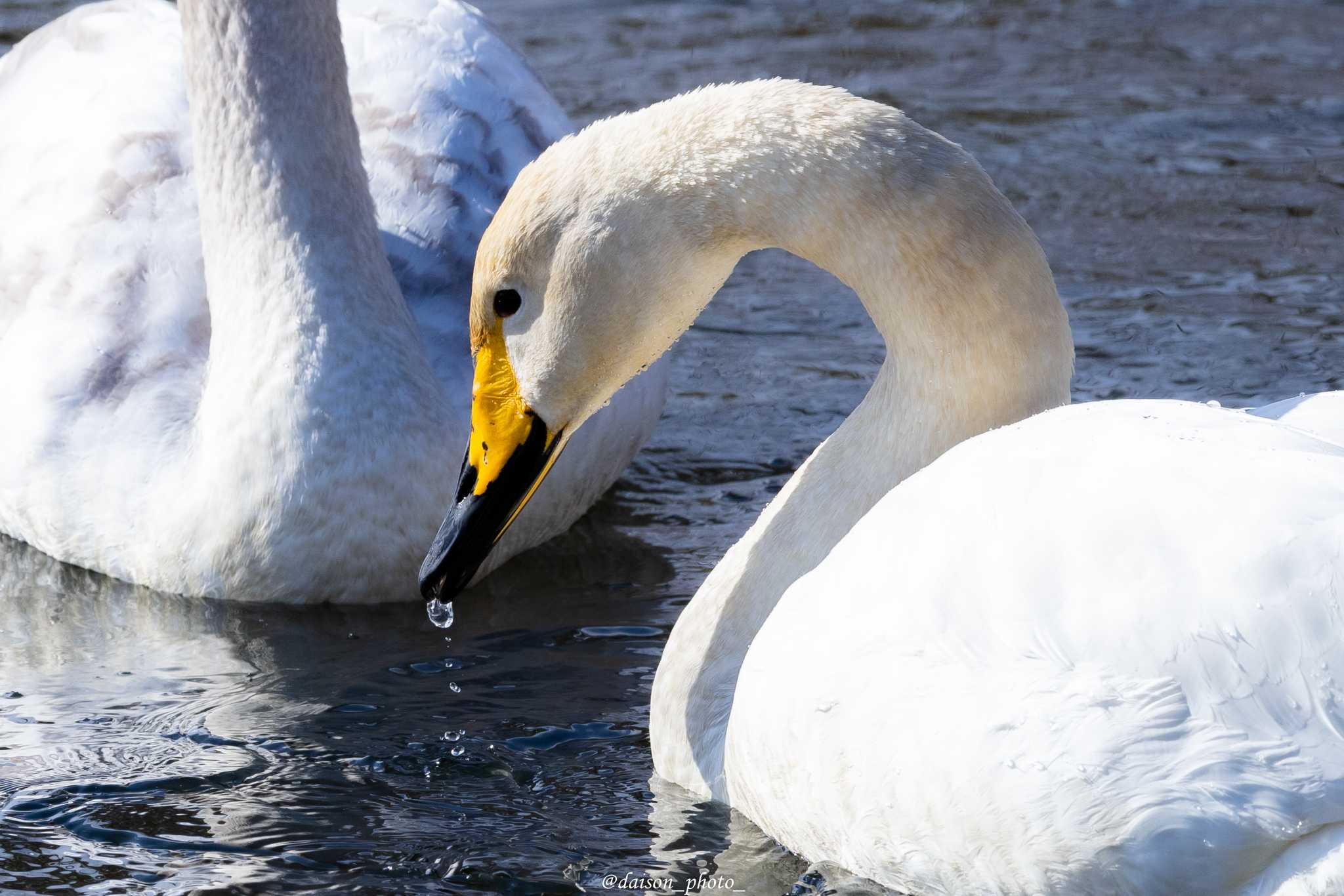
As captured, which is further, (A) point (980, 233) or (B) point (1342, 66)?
(B) point (1342, 66)

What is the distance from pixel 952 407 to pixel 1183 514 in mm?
747

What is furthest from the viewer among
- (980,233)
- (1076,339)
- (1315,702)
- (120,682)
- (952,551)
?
(1076,339)

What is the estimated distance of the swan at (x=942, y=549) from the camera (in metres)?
3.50

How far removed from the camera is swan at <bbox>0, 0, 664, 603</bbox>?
548 centimetres

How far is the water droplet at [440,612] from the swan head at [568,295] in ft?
0.20

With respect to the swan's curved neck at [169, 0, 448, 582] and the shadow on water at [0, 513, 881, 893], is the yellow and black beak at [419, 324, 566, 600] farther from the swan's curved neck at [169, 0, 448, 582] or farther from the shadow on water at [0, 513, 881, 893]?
the swan's curved neck at [169, 0, 448, 582]

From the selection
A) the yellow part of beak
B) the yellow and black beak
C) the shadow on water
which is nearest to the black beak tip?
the yellow and black beak

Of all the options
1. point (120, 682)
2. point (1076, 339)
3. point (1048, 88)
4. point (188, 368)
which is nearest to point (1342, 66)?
point (1048, 88)

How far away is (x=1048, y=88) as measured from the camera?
31.3 ft

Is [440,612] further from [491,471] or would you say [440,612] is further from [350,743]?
[491,471]

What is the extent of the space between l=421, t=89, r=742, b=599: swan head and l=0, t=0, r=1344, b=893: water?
50 centimetres

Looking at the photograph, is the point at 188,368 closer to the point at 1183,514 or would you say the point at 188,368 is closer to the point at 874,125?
the point at 874,125

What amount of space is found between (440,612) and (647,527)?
1.42 metres

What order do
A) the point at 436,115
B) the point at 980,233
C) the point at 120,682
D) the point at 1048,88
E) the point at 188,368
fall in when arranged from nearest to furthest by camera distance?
the point at 980,233 → the point at 120,682 → the point at 188,368 → the point at 436,115 → the point at 1048,88
